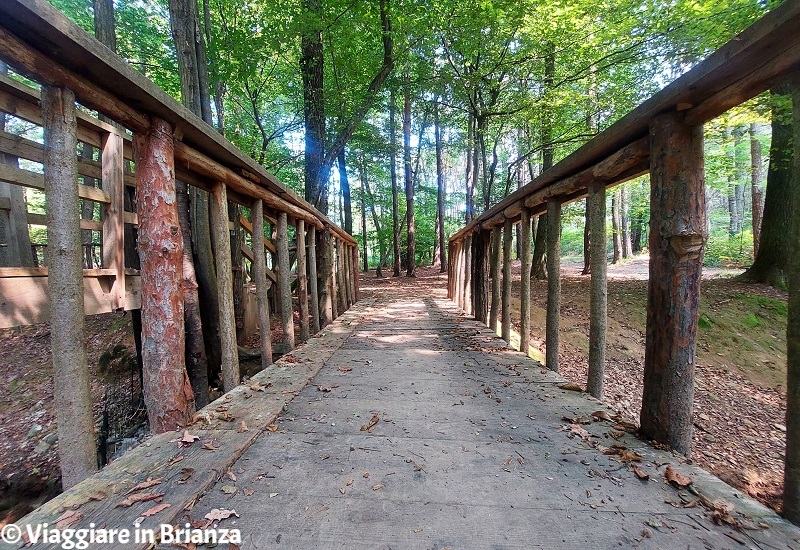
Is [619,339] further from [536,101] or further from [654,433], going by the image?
[536,101]

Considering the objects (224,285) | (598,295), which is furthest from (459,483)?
(224,285)

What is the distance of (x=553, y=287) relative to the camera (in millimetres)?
2852

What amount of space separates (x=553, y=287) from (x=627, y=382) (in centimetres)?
314

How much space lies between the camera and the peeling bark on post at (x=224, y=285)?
240 centimetres

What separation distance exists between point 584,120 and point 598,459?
9227mm

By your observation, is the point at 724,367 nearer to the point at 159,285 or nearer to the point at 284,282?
the point at 284,282

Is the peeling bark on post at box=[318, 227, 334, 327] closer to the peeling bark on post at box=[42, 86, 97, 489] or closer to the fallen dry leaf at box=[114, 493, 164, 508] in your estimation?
the peeling bark on post at box=[42, 86, 97, 489]

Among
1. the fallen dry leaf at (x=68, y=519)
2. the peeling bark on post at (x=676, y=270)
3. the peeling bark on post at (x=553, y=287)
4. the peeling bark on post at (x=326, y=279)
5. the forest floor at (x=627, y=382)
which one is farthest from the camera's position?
the peeling bark on post at (x=326, y=279)

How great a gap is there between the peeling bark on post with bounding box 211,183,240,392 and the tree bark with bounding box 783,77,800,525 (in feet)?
8.98

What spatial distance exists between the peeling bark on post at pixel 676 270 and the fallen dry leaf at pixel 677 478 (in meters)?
0.25

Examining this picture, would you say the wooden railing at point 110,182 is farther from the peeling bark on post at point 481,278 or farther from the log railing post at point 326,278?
Result: the peeling bark on post at point 481,278

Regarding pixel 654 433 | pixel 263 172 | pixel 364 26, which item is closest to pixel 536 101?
pixel 364 26

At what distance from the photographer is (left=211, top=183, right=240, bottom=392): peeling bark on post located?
7.86 ft

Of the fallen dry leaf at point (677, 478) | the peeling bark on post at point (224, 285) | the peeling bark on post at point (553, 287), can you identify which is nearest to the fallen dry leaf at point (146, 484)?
the peeling bark on post at point (224, 285)
